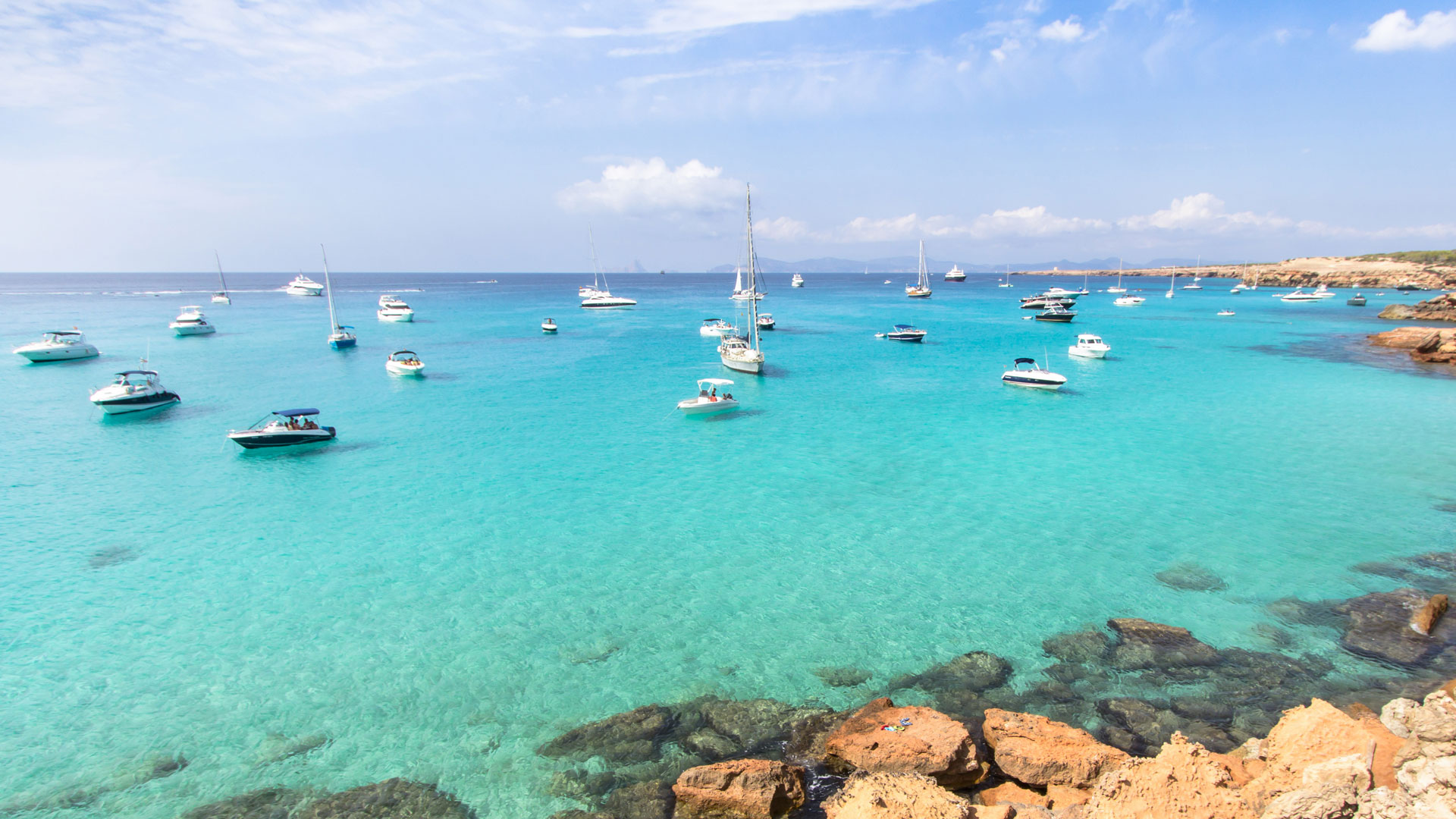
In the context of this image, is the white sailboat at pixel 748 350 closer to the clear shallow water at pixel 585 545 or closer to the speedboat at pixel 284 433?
the clear shallow water at pixel 585 545

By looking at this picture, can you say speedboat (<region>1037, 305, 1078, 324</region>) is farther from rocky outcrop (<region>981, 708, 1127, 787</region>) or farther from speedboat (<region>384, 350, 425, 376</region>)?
rocky outcrop (<region>981, 708, 1127, 787</region>)

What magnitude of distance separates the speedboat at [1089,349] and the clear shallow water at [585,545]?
1047 centimetres

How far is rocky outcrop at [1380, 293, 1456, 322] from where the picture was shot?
264 ft

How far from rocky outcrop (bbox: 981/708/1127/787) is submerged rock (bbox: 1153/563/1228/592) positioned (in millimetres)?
9949

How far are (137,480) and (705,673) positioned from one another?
31277 mm

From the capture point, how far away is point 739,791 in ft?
37.6

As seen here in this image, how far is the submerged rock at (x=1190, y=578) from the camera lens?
64.9 feet

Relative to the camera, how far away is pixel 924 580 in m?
20.6

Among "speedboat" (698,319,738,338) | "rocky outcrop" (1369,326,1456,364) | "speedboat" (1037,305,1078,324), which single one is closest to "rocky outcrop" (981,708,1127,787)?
"speedboat" (698,319,738,338)

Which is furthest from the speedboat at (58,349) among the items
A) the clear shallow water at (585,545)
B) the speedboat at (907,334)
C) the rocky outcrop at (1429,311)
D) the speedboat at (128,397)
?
the rocky outcrop at (1429,311)

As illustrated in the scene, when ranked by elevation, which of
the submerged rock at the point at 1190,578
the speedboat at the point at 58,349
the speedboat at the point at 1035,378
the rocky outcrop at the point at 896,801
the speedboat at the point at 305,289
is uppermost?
the speedboat at the point at 305,289

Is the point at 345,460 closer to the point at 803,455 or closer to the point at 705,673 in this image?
the point at 803,455

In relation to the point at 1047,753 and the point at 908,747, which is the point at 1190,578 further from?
the point at 908,747

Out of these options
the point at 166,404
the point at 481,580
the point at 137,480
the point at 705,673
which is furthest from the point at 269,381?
the point at 705,673
